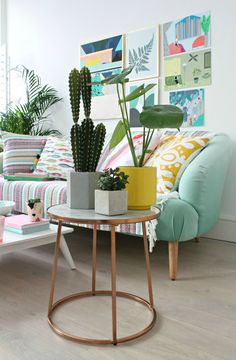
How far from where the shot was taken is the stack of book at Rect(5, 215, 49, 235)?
5.86 ft

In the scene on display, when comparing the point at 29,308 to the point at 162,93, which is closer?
the point at 29,308

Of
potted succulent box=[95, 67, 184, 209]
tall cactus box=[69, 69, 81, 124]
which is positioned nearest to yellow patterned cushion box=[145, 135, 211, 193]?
potted succulent box=[95, 67, 184, 209]

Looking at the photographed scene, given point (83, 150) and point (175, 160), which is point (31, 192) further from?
point (83, 150)

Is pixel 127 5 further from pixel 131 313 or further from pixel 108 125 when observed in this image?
pixel 131 313

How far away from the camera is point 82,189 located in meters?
1.31

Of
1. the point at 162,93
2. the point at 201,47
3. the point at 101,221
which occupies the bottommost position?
the point at 101,221

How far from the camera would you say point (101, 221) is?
1131mm

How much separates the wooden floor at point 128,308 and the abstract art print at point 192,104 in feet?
3.30

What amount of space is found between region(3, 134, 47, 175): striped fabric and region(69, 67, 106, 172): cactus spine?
1.83 metres

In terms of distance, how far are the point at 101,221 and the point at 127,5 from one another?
2619 mm

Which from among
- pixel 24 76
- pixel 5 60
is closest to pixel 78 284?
pixel 24 76

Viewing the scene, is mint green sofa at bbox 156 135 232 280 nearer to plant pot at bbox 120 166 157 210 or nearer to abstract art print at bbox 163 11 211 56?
plant pot at bbox 120 166 157 210

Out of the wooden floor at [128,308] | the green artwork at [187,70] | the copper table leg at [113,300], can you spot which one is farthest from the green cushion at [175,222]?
the green artwork at [187,70]

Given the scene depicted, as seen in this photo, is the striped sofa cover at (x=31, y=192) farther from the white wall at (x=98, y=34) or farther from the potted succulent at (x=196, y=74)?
the potted succulent at (x=196, y=74)
